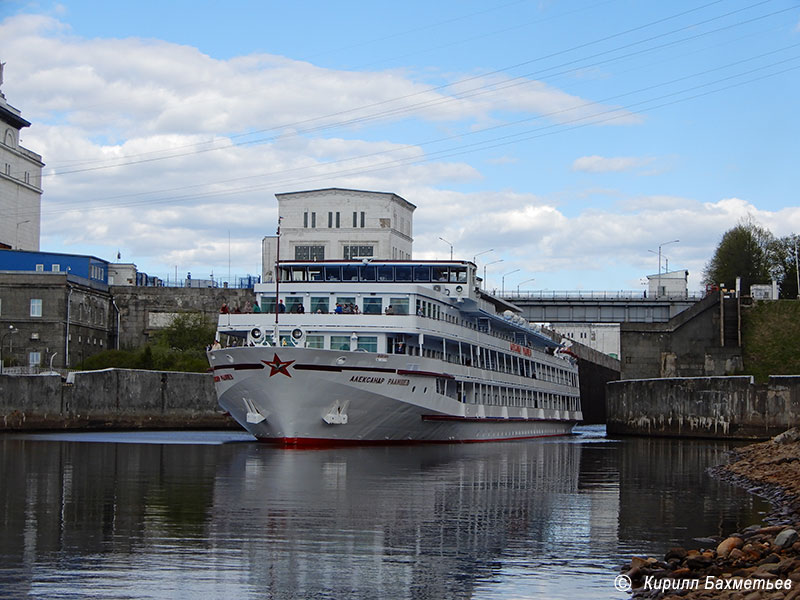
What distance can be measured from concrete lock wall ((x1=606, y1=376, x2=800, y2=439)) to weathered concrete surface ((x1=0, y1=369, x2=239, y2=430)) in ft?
85.9

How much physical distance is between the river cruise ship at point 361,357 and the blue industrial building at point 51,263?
4154cm

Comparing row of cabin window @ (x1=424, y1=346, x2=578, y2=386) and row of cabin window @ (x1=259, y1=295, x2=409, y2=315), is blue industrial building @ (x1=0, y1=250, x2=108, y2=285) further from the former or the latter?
row of cabin window @ (x1=259, y1=295, x2=409, y2=315)

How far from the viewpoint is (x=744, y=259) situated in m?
115

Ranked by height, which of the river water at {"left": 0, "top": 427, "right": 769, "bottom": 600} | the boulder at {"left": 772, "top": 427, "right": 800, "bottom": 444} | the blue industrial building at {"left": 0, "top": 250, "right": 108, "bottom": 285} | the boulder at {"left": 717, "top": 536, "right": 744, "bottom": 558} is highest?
the blue industrial building at {"left": 0, "top": 250, "right": 108, "bottom": 285}

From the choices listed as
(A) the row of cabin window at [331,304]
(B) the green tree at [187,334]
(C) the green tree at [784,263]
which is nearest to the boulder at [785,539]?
(A) the row of cabin window at [331,304]

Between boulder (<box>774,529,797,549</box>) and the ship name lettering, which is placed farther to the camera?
the ship name lettering

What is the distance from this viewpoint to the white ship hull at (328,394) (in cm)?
4316

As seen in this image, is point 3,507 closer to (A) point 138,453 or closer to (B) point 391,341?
(A) point 138,453

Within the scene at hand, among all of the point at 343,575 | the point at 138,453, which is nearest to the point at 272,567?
the point at 343,575

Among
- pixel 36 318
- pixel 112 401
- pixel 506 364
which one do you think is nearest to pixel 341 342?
pixel 506 364

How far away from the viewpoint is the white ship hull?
43.2 meters

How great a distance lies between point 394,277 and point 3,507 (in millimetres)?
31574

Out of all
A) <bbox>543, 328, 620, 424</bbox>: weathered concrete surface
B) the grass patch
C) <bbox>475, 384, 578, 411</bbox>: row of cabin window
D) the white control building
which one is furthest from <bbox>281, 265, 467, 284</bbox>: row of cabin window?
the white control building

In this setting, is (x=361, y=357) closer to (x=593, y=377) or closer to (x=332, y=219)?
(x=332, y=219)
